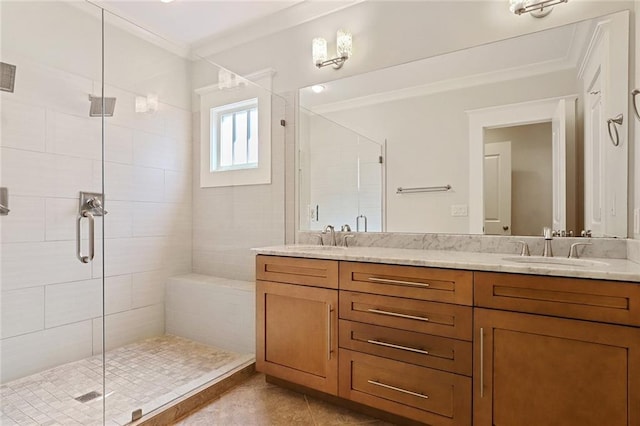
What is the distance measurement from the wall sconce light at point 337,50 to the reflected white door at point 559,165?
130 cm

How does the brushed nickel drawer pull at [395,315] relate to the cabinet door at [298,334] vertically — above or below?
above

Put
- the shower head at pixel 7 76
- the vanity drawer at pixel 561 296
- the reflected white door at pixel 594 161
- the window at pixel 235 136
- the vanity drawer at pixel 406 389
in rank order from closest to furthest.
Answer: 1. the vanity drawer at pixel 561 296
2. the vanity drawer at pixel 406 389
3. the reflected white door at pixel 594 161
4. the shower head at pixel 7 76
5. the window at pixel 235 136

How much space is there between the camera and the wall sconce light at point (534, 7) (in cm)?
173

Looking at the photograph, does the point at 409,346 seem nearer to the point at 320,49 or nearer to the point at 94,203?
the point at 320,49

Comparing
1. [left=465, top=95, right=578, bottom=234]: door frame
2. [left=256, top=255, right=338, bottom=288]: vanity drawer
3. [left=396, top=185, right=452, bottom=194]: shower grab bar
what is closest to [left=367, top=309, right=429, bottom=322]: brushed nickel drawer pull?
[left=256, top=255, right=338, bottom=288]: vanity drawer

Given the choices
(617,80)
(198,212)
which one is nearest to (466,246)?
(617,80)

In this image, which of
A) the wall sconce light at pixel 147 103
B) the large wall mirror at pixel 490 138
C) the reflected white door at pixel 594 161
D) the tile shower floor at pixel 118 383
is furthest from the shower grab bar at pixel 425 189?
the wall sconce light at pixel 147 103

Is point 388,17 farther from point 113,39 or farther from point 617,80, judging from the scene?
point 113,39

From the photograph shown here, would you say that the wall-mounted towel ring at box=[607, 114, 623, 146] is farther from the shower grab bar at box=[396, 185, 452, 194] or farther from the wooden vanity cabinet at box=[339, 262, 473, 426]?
Answer: the wooden vanity cabinet at box=[339, 262, 473, 426]

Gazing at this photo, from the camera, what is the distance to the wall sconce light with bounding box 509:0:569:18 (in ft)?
5.69

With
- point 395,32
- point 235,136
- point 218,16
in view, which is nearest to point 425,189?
point 395,32

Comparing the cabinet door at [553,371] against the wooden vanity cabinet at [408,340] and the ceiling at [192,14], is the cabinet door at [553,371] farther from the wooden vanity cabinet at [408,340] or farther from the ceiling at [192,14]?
the ceiling at [192,14]

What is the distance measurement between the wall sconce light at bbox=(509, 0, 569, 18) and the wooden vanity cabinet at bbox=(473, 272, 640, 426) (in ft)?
4.65

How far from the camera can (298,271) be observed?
1.87 meters
